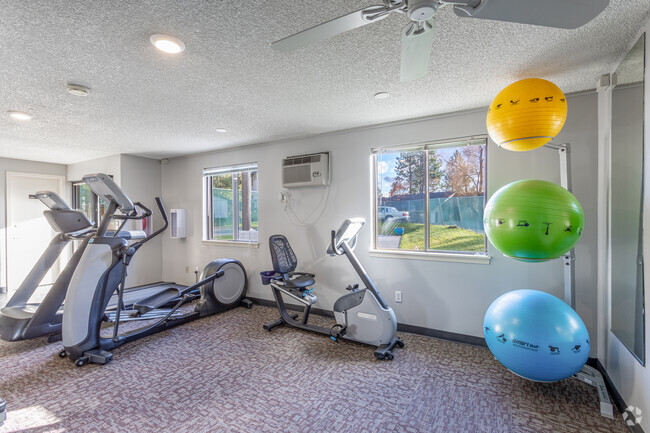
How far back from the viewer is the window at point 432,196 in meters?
3.14

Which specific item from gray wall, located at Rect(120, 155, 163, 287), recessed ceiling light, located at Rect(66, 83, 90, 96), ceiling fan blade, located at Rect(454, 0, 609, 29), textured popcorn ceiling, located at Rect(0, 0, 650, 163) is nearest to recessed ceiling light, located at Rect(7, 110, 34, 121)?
textured popcorn ceiling, located at Rect(0, 0, 650, 163)

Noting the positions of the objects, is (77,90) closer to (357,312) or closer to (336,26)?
(336,26)

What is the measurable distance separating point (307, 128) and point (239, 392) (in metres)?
2.79

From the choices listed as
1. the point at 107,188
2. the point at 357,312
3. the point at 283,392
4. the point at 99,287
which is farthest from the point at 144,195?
the point at 283,392

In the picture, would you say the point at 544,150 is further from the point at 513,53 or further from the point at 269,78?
the point at 269,78

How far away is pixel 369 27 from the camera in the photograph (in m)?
1.71

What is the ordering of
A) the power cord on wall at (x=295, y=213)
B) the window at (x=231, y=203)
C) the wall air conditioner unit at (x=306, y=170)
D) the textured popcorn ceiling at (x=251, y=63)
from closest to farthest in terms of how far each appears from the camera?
the textured popcorn ceiling at (x=251, y=63)
the wall air conditioner unit at (x=306, y=170)
the power cord on wall at (x=295, y=213)
the window at (x=231, y=203)

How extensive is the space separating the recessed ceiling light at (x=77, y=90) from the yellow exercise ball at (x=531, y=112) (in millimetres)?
3092

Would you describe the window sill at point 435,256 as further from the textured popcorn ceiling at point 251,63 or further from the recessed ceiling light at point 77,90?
the recessed ceiling light at point 77,90

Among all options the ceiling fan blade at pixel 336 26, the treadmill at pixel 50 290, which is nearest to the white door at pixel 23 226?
the treadmill at pixel 50 290

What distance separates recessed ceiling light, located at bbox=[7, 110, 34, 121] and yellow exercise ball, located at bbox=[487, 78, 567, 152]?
4.25 m

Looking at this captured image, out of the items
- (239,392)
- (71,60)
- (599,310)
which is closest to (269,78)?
(71,60)

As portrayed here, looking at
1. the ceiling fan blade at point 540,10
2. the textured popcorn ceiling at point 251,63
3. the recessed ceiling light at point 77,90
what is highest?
the textured popcorn ceiling at point 251,63

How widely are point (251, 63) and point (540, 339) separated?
262 centimetres
